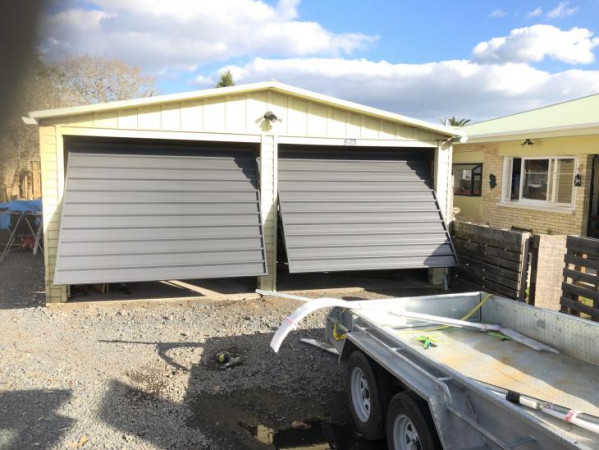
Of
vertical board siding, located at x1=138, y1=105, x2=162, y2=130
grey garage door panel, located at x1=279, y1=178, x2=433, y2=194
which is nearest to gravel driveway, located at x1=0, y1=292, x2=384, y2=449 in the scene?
grey garage door panel, located at x1=279, y1=178, x2=433, y2=194

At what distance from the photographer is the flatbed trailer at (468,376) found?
2.68 metres

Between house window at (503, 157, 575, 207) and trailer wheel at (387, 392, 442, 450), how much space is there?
9982mm

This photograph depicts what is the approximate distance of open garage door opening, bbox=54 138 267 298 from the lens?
7.27 metres

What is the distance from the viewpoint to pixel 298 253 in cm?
802

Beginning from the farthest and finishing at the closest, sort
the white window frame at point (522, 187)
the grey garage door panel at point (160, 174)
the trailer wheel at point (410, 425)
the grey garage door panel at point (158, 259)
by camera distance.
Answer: the white window frame at point (522, 187)
the grey garage door panel at point (160, 174)
the grey garage door panel at point (158, 259)
the trailer wheel at point (410, 425)

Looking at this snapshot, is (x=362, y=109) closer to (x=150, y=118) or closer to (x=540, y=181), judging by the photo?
(x=150, y=118)

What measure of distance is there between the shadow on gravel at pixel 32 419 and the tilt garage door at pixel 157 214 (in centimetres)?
254

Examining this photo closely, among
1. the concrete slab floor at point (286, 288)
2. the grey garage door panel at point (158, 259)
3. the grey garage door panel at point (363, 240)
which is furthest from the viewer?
the grey garage door panel at point (363, 240)

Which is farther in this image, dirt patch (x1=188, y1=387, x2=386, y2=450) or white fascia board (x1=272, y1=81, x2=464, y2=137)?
white fascia board (x1=272, y1=81, x2=464, y2=137)

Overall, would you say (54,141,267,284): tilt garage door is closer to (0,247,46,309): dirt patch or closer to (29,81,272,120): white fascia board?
(29,81,272,120): white fascia board

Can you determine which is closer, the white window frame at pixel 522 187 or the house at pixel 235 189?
the house at pixel 235 189

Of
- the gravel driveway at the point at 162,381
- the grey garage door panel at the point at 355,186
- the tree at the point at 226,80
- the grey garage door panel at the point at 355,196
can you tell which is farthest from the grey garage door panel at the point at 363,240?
the tree at the point at 226,80

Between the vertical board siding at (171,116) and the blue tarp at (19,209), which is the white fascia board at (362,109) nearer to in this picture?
the vertical board siding at (171,116)

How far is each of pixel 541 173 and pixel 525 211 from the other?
1070 millimetres
